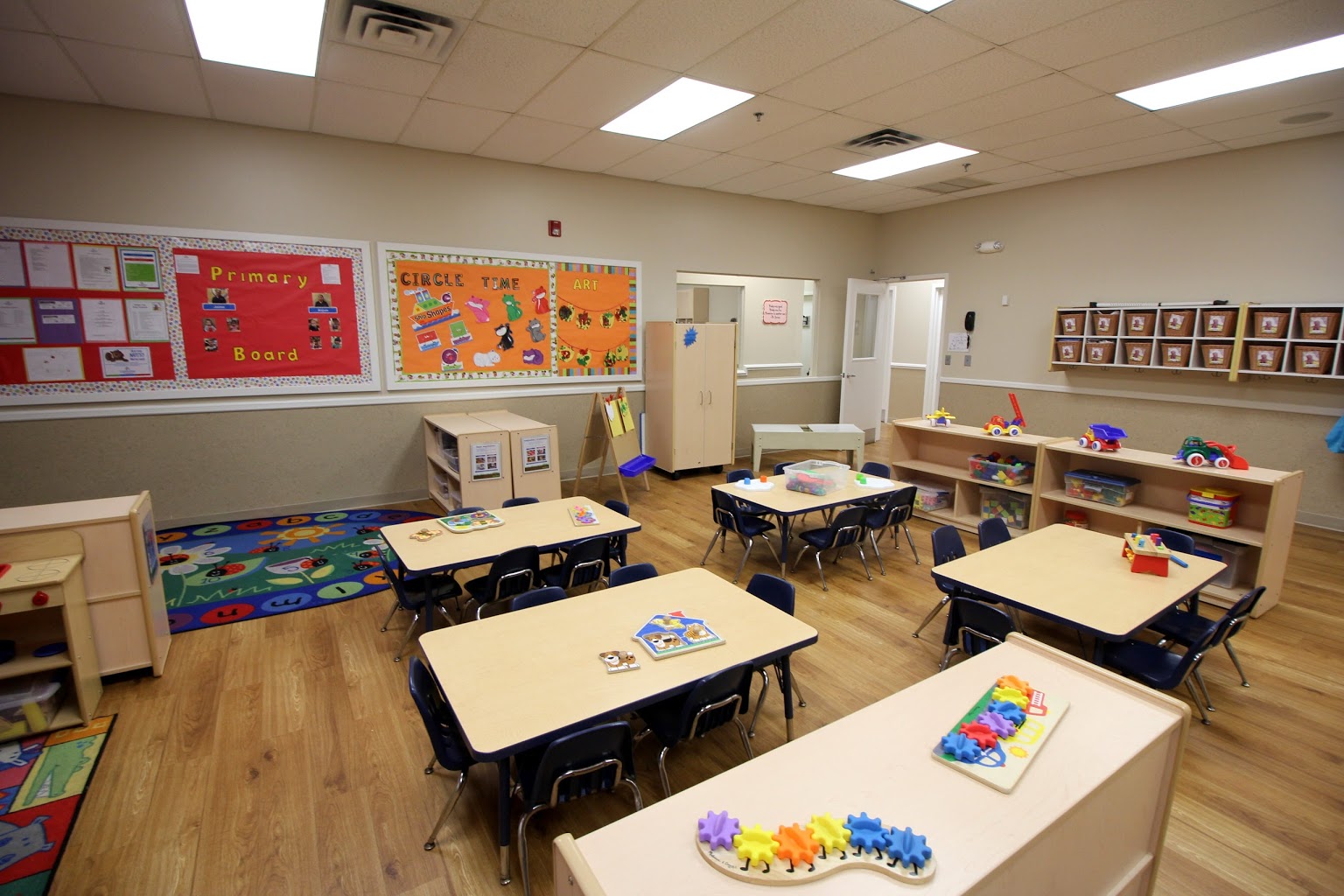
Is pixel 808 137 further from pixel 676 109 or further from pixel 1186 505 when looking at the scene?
pixel 1186 505

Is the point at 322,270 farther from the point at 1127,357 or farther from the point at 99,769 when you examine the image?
the point at 1127,357

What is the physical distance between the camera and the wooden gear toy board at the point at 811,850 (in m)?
1.38

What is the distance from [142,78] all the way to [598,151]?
11.2 feet

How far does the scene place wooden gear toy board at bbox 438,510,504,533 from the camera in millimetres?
3840

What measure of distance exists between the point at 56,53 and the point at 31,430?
110 inches

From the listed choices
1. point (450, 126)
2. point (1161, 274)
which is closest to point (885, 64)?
point (450, 126)

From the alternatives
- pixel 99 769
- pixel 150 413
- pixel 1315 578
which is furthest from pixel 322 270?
pixel 1315 578

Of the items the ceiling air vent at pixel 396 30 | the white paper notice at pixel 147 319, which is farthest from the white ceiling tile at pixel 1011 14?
the white paper notice at pixel 147 319

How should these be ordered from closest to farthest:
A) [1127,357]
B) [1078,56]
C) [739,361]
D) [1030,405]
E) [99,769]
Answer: [99,769] < [1078,56] < [1127,357] < [1030,405] < [739,361]

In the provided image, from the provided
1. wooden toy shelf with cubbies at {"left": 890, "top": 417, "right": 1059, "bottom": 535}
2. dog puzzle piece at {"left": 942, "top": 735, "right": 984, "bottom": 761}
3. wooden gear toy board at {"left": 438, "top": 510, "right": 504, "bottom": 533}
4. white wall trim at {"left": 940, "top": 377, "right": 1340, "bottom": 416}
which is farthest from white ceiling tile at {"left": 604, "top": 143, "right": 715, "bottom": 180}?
dog puzzle piece at {"left": 942, "top": 735, "right": 984, "bottom": 761}

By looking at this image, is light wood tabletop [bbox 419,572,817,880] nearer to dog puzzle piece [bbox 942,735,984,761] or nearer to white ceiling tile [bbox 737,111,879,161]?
dog puzzle piece [bbox 942,735,984,761]

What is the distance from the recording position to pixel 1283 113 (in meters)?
4.84

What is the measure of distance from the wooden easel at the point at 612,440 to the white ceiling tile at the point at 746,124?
8.72 ft

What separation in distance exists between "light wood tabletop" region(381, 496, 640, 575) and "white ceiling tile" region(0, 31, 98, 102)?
11.7 feet
